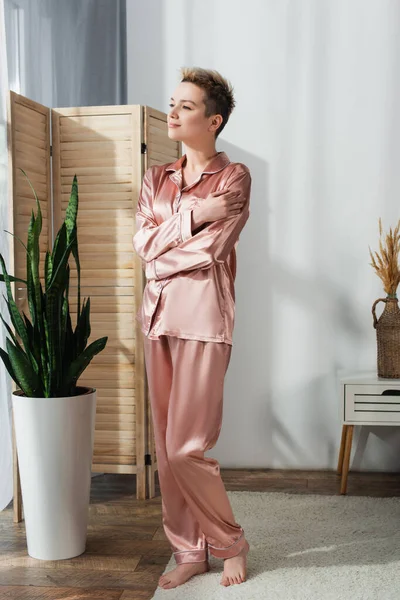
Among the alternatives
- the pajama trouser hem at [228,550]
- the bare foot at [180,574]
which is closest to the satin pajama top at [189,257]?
the pajama trouser hem at [228,550]

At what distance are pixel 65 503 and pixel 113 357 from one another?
830 millimetres

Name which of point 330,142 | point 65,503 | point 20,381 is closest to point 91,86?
point 330,142

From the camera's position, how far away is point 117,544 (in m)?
2.70

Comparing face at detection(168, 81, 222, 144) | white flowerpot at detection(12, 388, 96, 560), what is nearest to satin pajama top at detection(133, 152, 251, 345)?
face at detection(168, 81, 222, 144)

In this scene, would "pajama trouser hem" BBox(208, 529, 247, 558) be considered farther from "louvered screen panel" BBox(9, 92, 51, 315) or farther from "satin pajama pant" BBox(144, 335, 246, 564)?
"louvered screen panel" BBox(9, 92, 51, 315)

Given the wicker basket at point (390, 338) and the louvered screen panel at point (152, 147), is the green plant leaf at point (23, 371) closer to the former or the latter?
the louvered screen panel at point (152, 147)

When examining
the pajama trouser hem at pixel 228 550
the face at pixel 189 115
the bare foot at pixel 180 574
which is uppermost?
the face at pixel 189 115

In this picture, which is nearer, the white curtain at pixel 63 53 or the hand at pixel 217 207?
the hand at pixel 217 207

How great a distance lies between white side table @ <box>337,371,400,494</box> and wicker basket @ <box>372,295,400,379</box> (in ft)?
0.29

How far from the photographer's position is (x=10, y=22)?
328 centimetres

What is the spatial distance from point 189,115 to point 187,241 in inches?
15.4

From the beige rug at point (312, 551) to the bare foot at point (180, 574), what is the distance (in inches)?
0.8

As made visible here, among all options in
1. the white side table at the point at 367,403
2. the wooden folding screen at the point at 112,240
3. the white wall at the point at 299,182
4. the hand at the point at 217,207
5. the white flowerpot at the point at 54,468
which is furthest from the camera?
the white wall at the point at 299,182

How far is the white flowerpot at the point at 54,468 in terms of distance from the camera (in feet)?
8.21
